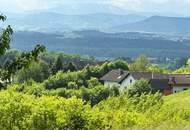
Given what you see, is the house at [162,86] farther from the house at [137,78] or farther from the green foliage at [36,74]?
the green foliage at [36,74]

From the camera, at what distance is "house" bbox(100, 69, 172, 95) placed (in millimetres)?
80250

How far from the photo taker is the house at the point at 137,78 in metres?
80.2

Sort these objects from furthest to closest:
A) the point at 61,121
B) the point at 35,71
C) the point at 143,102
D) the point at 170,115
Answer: the point at 35,71, the point at 143,102, the point at 170,115, the point at 61,121

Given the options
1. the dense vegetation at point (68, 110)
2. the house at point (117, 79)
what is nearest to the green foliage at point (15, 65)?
the dense vegetation at point (68, 110)

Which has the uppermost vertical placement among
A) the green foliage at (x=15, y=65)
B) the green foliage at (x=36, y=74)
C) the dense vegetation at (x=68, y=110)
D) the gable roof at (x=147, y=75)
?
the green foliage at (x=15, y=65)

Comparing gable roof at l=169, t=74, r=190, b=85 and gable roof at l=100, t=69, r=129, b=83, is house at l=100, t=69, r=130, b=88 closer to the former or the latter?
gable roof at l=100, t=69, r=129, b=83

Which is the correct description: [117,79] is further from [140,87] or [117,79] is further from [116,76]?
[140,87]

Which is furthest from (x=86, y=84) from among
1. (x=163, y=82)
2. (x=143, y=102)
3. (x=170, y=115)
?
(x=170, y=115)

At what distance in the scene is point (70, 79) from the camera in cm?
8444

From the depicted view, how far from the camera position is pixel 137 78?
81.2 meters

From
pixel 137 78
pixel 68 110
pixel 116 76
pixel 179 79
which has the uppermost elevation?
pixel 68 110

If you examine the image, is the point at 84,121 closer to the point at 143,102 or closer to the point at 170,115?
the point at 170,115

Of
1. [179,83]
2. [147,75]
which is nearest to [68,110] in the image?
[179,83]

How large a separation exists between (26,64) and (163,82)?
71593 millimetres
